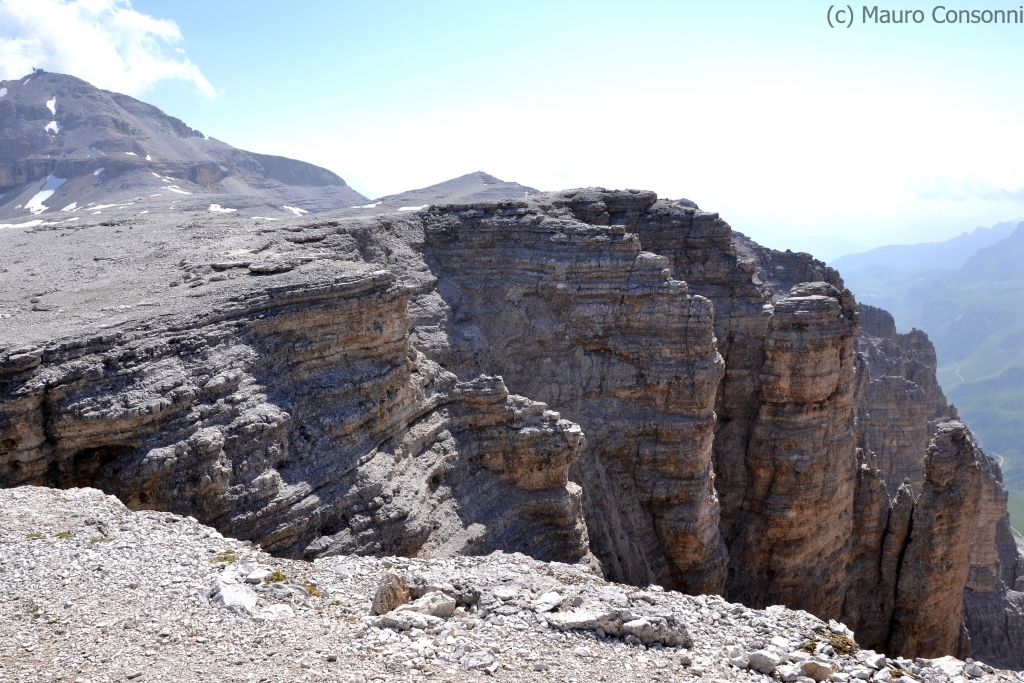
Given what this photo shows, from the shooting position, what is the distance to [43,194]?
88.9 metres

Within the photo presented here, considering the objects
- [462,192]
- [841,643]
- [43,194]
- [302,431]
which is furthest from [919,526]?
[43,194]

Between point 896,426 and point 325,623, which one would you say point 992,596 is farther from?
point 325,623

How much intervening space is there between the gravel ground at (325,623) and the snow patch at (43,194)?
82.5m

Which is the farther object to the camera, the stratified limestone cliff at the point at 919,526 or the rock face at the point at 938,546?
the stratified limestone cliff at the point at 919,526

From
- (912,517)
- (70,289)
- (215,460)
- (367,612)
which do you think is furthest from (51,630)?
(912,517)

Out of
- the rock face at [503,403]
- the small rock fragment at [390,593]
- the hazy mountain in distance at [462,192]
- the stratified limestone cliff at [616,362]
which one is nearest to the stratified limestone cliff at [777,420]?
the rock face at [503,403]

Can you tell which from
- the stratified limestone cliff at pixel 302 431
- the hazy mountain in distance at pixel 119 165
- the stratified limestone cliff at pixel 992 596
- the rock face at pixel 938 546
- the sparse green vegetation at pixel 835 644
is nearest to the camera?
the sparse green vegetation at pixel 835 644

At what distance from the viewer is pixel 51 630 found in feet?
34.6

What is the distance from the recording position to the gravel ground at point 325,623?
33.7 feet

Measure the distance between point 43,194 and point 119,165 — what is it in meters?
9.33

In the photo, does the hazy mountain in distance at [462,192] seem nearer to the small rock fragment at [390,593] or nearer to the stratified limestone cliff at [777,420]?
the stratified limestone cliff at [777,420]

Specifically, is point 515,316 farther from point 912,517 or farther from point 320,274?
point 912,517

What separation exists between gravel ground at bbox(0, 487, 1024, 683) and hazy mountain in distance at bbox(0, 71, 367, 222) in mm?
62801

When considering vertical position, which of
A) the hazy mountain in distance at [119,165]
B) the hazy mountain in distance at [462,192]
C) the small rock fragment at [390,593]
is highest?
the hazy mountain in distance at [119,165]
